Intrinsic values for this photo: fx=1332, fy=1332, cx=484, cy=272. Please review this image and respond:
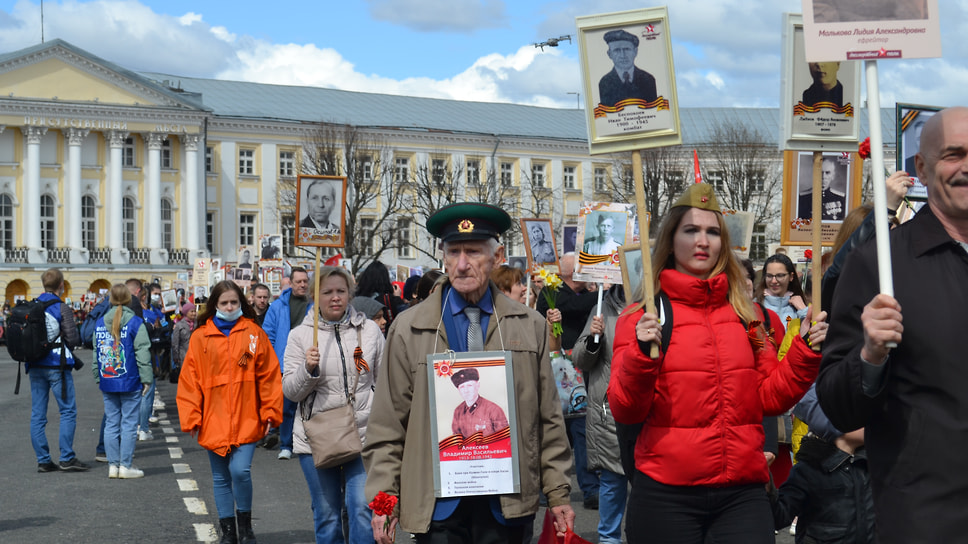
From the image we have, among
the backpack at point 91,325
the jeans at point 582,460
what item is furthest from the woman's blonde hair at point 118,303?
the jeans at point 582,460

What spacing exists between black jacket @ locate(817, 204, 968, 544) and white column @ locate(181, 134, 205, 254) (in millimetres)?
75752

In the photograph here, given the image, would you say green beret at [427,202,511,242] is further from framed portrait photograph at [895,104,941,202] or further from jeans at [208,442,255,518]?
jeans at [208,442,255,518]

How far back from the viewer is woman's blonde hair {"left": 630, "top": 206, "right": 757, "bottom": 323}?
4.80 meters

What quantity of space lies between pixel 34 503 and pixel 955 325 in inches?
378

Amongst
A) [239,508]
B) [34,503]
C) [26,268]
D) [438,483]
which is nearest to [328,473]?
[239,508]

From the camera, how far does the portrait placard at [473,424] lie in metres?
4.79

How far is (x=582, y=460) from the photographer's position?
1109 cm

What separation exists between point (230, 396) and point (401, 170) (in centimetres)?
7102

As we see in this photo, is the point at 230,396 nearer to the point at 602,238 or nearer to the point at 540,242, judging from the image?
the point at 602,238

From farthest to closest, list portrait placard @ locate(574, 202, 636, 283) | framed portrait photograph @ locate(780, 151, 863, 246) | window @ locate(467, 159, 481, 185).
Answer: window @ locate(467, 159, 481, 185)
portrait placard @ locate(574, 202, 636, 283)
framed portrait photograph @ locate(780, 151, 863, 246)

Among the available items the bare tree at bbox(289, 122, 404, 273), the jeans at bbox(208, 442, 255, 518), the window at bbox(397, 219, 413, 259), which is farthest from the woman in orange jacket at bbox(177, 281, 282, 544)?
the window at bbox(397, 219, 413, 259)

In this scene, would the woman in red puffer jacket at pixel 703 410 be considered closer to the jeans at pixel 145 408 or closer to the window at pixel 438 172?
the jeans at pixel 145 408

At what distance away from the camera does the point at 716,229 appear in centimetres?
491

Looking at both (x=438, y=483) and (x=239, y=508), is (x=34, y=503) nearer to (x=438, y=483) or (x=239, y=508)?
(x=239, y=508)
